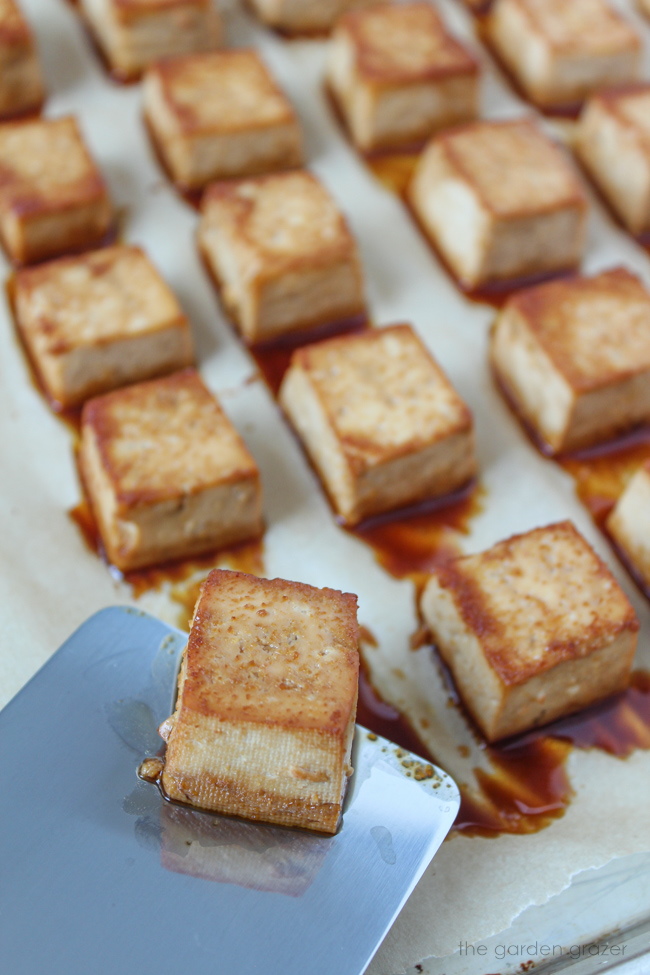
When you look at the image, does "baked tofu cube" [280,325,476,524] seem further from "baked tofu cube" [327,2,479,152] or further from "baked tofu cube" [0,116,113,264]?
"baked tofu cube" [327,2,479,152]

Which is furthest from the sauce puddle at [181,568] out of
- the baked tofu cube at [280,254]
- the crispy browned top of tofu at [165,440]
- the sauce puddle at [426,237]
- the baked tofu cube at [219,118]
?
the baked tofu cube at [219,118]

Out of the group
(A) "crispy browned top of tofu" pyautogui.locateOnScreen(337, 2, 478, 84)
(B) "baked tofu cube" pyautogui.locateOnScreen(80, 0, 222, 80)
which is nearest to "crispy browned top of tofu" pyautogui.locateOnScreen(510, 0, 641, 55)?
(A) "crispy browned top of tofu" pyautogui.locateOnScreen(337, 2, 478, 84)

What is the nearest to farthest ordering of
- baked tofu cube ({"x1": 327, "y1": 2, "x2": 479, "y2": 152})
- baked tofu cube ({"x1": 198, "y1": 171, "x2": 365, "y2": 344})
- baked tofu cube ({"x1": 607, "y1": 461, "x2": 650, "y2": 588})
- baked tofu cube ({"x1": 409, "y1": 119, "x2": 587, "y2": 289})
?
baked tofu cube ({"x1": 607, "y1": 461, "x2": 650, "y2": 588})
baked tofu cube ({"x1": 198, "y1": 171, "x2": 365, "y2": 344})
baked tofu cube ({"x1": 409, "y1": 119, "x2": 587, "y2": 289})
baked tofu cube ({"x1": 327, "y1": 2, "x2": 479, "y2": 152})

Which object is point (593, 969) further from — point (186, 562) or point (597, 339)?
point (597, 339)

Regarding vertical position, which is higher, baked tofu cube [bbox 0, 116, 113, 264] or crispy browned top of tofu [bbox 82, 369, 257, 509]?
baked tofu cube [bbox 0, 116, 113, 264]

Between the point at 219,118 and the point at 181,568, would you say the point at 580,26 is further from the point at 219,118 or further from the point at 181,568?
the point at 181,568

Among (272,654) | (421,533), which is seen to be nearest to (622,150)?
(421,533)

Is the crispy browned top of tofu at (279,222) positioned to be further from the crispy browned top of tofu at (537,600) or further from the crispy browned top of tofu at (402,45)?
the crispy browned top of tofu at (537,600)
